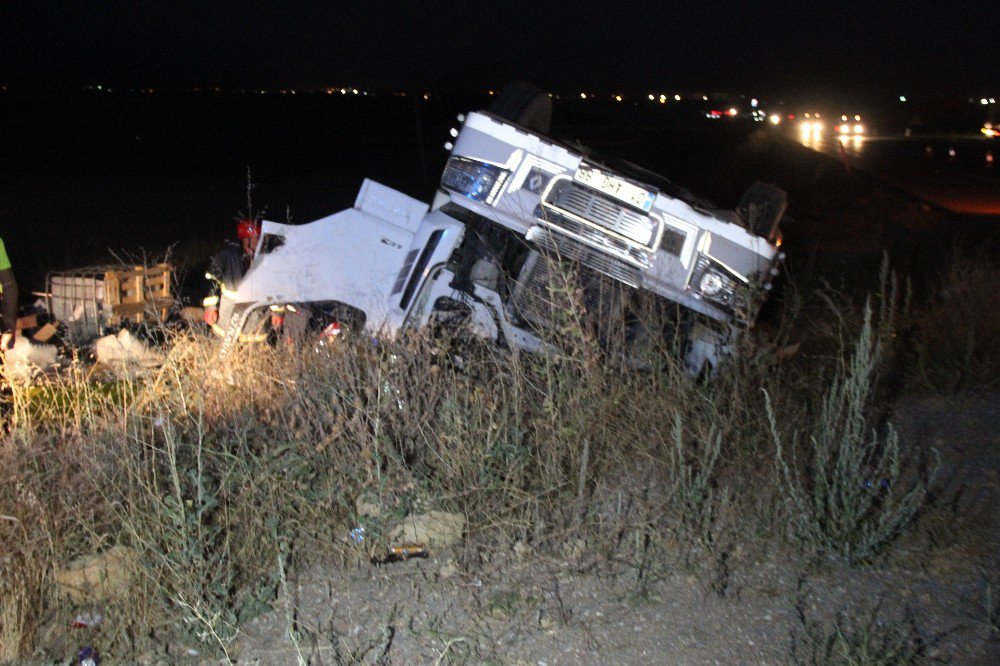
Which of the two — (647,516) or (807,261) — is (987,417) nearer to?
(647,516)

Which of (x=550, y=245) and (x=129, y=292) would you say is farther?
(x=129, y=292)

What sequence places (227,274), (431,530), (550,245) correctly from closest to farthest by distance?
(431,530) < (550,245) < (227,274)

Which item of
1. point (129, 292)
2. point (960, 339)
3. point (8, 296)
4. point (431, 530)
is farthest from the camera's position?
point (129, 292)

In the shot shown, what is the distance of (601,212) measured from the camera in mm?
6973

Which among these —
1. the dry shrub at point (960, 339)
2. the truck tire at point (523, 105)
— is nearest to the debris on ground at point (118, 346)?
the truck tire at point (523, 105)

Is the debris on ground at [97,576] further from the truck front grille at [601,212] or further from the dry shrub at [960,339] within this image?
the dry shrub at [960,339]

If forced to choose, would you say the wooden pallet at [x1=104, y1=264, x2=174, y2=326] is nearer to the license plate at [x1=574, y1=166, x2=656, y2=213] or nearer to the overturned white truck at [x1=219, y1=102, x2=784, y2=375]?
the overturned white truck at [x1=219, y1=102, x2=784, y2=375]

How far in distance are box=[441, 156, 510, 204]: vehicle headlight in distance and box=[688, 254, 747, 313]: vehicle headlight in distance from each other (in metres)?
1.51

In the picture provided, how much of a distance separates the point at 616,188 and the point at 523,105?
1.78m

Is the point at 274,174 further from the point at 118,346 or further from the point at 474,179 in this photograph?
the point at 474,179

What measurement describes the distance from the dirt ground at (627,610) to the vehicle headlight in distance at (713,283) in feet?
8.90

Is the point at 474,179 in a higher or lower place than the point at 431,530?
higher

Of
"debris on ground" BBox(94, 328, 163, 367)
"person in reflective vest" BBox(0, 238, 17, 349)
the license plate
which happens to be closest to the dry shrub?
the license plate

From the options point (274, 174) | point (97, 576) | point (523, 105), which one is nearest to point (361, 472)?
point (97, 576)
